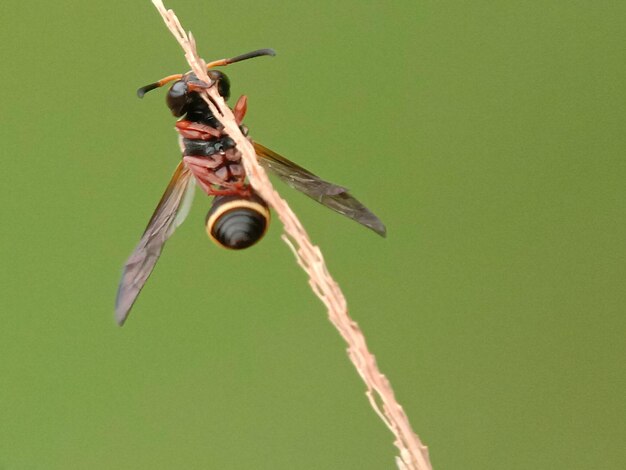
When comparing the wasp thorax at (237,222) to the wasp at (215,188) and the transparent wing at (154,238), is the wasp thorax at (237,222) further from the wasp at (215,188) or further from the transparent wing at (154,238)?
the transparent wing at (154,238)

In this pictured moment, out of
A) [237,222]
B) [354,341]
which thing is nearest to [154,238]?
[237,222]

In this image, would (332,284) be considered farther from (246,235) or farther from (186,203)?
(186,203)

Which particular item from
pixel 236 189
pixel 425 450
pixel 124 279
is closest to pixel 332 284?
pixel 425 450

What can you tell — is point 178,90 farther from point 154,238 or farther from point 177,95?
point 154,238

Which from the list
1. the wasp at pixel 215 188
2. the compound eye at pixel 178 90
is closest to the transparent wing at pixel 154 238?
the wasp at pixel 215 188

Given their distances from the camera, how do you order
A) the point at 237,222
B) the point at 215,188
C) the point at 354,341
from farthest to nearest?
the point at 215,188
the point at 237,222
the point at 354,341

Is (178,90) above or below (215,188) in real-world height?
above
